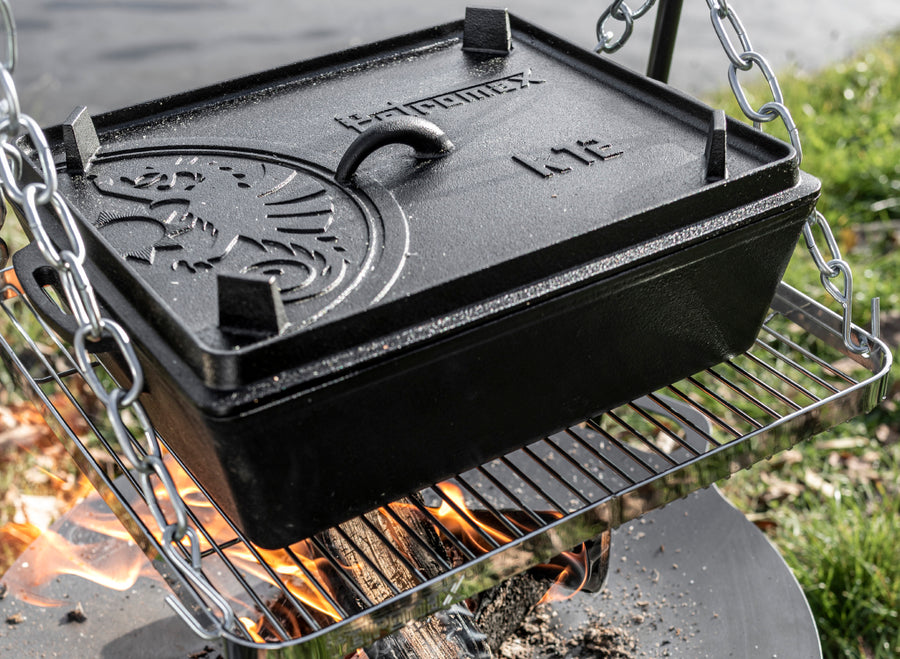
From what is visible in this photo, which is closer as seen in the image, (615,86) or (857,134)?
(615,86)

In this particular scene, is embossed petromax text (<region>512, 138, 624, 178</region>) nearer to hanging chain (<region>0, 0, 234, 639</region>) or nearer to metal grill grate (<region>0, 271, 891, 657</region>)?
metal grill grate (<region>0, 271, 891, 657</region>)

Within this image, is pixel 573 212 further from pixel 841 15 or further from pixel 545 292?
pixel 841 15

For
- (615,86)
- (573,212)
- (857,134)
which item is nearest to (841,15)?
(857,134)

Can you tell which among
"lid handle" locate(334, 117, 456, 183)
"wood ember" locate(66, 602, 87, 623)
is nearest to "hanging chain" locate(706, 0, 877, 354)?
"lid handle" locate(334, 117, 456, 183)

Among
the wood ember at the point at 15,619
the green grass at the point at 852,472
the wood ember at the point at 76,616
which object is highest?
the wood ember at the point at 15,619

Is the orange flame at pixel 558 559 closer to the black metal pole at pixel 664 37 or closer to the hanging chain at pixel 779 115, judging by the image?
the hanging chain at pixel 779 115

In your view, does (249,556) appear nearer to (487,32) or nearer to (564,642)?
(564,642)

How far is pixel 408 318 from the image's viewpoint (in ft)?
3.11

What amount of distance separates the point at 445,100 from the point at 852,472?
140cm

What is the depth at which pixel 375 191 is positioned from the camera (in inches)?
44.4

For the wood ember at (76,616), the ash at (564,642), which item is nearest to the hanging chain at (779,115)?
the ash at (564,642)

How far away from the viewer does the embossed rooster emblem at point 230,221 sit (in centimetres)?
102

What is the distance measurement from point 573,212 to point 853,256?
6.43ft

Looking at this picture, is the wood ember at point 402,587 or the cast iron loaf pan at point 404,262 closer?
the cast iron loaf pan at point 404,262
